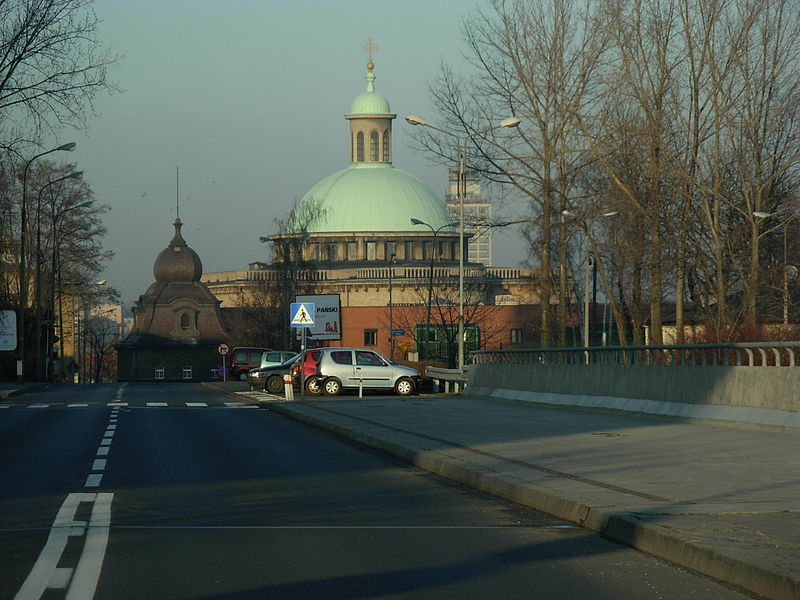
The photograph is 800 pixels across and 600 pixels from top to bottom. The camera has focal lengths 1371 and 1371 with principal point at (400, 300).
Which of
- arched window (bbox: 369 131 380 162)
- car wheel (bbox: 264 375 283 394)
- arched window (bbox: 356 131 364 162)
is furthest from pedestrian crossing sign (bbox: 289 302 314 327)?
arched window (bbox: 369 131 380 162)

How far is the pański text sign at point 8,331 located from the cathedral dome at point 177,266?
89.0m

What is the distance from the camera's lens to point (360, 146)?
6196 inches

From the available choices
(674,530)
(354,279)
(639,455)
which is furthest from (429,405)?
(354,279)

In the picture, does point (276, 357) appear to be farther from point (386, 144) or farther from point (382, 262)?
point (386, 144)

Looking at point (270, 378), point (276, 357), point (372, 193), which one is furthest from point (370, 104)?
point (270, 378)

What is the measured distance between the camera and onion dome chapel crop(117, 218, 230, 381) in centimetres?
13188

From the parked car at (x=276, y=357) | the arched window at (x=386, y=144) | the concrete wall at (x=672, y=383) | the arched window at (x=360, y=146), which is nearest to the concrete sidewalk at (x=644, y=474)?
the concrete wall at (x=672, y=383)

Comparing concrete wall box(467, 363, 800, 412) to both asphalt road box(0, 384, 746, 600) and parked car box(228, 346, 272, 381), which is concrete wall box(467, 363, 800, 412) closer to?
asphalt road box(0, 384, 746, 600)

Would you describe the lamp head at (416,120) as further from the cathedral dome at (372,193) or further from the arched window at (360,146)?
the arched window at (360,146)

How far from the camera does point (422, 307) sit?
106000 mm

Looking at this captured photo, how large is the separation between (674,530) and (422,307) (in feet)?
319

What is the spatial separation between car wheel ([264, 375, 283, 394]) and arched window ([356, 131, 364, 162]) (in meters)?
114

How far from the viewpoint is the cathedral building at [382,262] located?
365ft

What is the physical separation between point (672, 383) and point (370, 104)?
5592 inches
